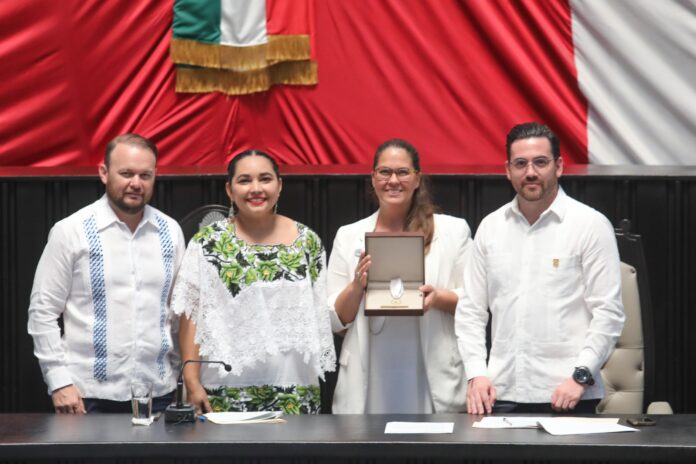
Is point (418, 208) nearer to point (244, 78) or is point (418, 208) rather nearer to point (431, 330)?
point (431, 330)

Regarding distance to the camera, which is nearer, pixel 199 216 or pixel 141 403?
pixel 141 403

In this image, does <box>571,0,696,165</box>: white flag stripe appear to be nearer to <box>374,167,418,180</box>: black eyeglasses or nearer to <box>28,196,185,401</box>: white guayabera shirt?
<box>374,167,418,180</box>: black eyeglasses

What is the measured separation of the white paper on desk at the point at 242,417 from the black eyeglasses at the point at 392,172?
100cm

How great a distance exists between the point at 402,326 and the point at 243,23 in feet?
7.54

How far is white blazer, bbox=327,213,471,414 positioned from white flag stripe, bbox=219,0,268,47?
1888 mm

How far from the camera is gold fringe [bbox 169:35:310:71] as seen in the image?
5.56 meters

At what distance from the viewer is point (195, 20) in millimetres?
5586

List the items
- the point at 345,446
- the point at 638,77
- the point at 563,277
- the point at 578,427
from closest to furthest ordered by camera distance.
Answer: the point at 345,446 < the point at 578,427 < the point at 563,277 < the point at 638,77

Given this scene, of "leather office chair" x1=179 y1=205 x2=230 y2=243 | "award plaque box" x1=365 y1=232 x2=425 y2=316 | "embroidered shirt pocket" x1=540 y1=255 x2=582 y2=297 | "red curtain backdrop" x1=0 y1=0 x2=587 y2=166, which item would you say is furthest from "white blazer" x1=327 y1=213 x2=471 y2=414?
"red curtain backdrop" x1=0 y1=0 x2=587 y2=166

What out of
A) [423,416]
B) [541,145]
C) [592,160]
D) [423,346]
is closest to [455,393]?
[423,346]

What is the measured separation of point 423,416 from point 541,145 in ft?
3.26

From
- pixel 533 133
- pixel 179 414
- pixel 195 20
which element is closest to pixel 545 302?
pixel 533 133

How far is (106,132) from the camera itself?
5508 millimetres

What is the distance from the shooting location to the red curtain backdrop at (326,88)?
5.40m
